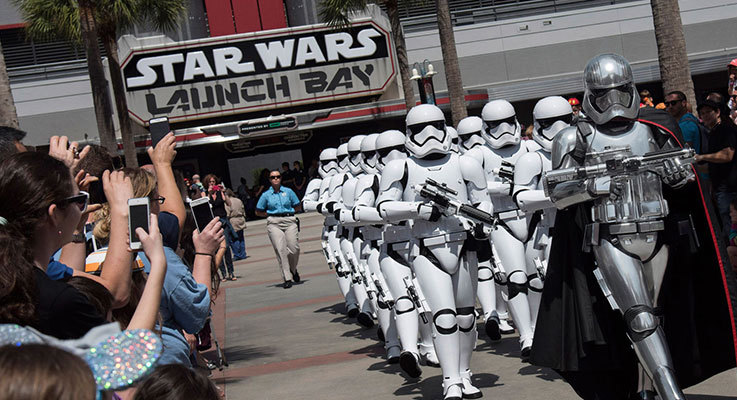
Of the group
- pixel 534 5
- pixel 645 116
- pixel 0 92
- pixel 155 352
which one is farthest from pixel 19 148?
pixel 534 5

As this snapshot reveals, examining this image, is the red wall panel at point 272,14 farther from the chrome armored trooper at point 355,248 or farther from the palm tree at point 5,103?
the palm tree at point 5,103

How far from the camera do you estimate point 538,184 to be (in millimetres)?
7668

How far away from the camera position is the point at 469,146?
31.3 ft

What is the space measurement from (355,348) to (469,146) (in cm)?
238

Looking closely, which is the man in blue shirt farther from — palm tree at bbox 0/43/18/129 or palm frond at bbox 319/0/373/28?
palm frond at bbox 319/0/373/28

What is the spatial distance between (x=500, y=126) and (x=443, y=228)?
2180 mm

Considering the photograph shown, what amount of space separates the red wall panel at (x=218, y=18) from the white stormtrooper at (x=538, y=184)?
93.2ft

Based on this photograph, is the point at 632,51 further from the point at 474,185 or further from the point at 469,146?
the point at 474,185

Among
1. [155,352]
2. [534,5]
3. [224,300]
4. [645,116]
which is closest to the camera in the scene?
[155,352]

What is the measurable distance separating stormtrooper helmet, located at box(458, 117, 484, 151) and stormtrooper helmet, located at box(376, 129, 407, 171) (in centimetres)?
101

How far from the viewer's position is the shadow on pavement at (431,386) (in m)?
6.98

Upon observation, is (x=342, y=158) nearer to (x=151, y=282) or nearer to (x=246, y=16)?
(x=151, y=282)

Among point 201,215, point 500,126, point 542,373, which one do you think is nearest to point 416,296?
point 542,373

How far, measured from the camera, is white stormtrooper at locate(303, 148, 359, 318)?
11.5 meters
